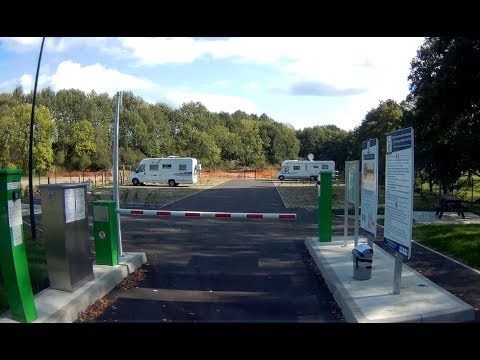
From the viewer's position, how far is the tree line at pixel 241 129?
1841 cm

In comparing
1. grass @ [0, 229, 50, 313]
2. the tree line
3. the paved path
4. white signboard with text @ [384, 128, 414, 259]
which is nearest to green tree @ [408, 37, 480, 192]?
the tree line

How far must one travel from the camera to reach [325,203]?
10742 millimetres

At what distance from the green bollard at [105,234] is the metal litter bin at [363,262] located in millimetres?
3844

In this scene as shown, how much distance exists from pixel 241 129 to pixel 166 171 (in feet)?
45.6

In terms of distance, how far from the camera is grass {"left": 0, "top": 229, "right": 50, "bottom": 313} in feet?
21.3

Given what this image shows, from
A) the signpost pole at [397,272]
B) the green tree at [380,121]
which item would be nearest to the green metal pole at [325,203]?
the signpost pole at [397,272]

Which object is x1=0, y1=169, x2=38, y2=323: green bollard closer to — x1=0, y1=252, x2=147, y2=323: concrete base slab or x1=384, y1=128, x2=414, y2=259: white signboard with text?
x1=0, y1=252, x2=147, y2=323: concrete base slab

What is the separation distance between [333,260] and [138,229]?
6794 mm

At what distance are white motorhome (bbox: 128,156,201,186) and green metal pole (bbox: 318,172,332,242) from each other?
101ft

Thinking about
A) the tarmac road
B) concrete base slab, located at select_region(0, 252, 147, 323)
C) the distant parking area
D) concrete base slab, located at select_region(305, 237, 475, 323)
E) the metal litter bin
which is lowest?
the distant parking area

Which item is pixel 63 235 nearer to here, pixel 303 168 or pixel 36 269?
pixel 36 269

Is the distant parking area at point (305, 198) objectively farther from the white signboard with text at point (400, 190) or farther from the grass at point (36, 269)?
the white signboard with text at point (400, 190)

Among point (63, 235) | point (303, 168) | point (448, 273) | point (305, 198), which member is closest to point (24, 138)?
point (63, 235)
